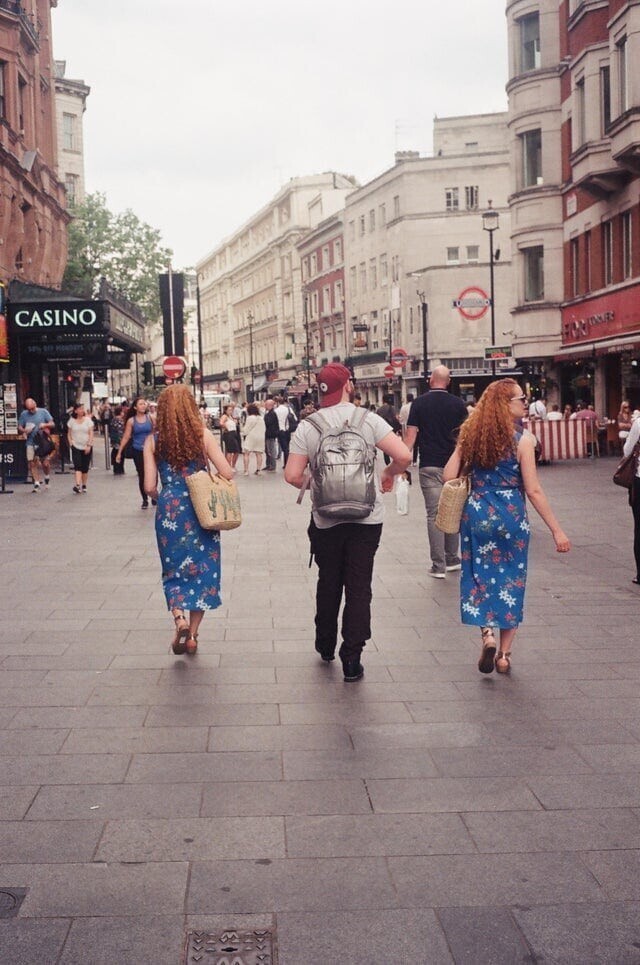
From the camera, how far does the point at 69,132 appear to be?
70438 mm

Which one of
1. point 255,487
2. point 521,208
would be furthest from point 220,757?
point 521,208

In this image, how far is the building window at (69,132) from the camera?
69938 millimetres

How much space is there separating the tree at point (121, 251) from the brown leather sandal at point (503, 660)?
Answer: 62826 mm

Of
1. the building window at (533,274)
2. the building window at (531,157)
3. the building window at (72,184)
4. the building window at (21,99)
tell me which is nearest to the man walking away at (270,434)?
the building window at (21,99)

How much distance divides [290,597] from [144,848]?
5.70 meters

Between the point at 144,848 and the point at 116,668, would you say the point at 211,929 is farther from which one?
the point at 116,668

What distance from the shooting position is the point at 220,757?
5395 millimetres

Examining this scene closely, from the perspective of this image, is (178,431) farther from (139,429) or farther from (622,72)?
(622,72)

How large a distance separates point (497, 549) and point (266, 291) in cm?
9960

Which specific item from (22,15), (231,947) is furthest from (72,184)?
(231,947)

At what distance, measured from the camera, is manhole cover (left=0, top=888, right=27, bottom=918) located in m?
3.74

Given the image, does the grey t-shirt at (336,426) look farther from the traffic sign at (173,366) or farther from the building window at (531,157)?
the building window at (531,157)

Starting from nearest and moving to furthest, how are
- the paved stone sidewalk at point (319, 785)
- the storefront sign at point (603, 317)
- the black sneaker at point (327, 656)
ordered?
1. the paved stone sidewalk at point (319, 785)
2. the black sneaker at point (327, 656)
3. the storefront sign at point (603, 317)

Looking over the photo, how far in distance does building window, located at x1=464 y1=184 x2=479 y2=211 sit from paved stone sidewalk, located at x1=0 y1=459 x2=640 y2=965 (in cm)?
5909
